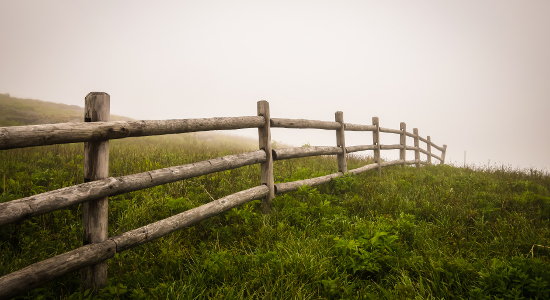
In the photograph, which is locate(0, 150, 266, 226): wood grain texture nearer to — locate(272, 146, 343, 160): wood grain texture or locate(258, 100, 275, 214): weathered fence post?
locate(258, 100, 275, 214): weathered fence post

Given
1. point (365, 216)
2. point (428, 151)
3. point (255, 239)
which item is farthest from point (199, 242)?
point (428, 151)

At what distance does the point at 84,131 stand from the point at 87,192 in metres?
0.51

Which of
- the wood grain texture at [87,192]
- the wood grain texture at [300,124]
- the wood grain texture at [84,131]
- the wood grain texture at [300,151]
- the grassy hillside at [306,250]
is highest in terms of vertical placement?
the wood grain texture at [300,124]

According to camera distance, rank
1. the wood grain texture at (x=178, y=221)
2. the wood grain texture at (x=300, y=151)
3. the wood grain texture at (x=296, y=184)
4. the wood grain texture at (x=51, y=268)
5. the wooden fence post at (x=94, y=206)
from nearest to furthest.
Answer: the wood grain texture at (x=51, y=268) → the wooden fence post at (x=94, y=206) → the wood grain texture at (x=178, y=221) → the wood grain texture at (x=296, y=184) → the wood grain texture at (x=300, y=151)

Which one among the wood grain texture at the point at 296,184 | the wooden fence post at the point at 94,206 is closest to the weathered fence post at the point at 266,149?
the wood grain texture at the point at 296,184

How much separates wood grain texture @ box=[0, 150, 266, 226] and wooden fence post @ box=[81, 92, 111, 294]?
12 cm

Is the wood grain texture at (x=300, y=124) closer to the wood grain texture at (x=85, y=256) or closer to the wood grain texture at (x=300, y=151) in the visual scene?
the wood grain texture at (x=300, y=151)

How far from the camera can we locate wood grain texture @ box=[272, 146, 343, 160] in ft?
14.7

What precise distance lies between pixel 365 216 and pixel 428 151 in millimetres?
11963

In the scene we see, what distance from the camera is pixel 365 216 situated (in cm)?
378

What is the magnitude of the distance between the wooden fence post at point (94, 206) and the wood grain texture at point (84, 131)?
0.14 m

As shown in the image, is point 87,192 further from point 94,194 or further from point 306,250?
point 306,250

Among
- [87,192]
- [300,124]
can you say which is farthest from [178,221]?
[300,124]

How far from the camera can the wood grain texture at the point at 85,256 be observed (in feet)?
5.82
